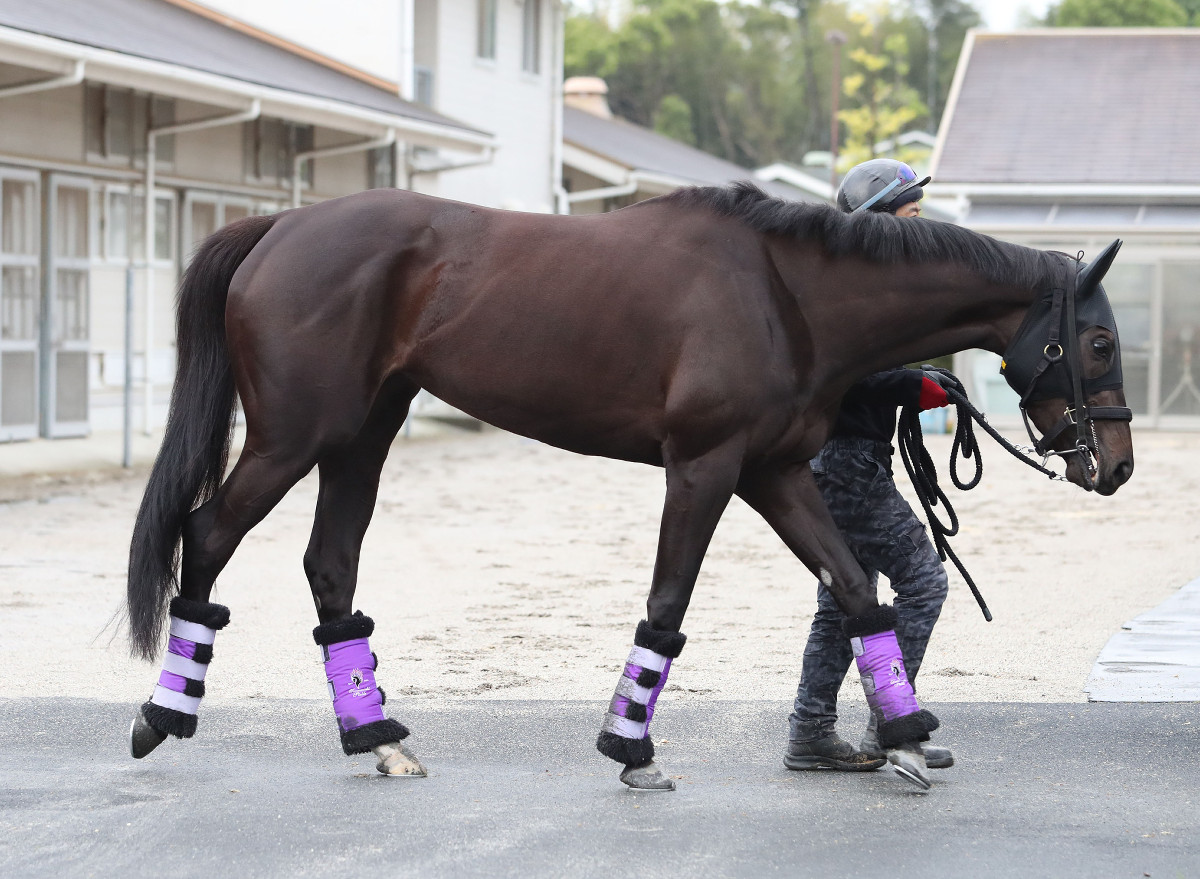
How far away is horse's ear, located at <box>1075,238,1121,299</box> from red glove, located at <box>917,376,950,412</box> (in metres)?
0.47

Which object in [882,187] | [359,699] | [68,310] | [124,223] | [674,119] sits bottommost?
[359,699]

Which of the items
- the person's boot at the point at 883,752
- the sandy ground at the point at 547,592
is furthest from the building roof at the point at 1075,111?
the person's boot at the point at 883,752

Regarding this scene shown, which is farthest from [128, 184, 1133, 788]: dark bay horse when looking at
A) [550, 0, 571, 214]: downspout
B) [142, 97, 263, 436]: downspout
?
[550, 0, 571, 214]: downspout

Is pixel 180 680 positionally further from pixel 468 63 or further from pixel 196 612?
pixel 468 63

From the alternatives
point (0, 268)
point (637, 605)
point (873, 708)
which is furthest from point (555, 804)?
point (0, 268)

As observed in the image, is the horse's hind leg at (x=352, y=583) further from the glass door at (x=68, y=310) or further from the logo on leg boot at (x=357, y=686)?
the glass door at (x=68, y=310)

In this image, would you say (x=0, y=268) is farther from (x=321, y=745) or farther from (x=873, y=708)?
(x=873, y=708)

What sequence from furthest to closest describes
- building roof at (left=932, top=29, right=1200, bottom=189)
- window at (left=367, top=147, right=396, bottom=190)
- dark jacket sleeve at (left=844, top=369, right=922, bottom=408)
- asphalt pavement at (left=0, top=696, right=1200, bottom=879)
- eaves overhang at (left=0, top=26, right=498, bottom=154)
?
building roof at (left=932, top=29, right=1200, bottom=189) → window at (left=367, top=147, right=396, bottom=190) → eaves overhang at (left=0, top=26, right=498, bottom=154) → dark jacket sleeve at (left=844, top=369, right=922, bottom=408) → asphalt pavement at (left=0, top=696, right=1200, bottom=879)

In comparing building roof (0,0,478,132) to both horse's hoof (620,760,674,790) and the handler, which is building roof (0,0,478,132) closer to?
the handler

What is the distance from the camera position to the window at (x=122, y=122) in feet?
48.0

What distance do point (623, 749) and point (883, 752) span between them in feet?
2.85

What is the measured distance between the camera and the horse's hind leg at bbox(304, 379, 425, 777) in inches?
174

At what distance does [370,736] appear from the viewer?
4.39m

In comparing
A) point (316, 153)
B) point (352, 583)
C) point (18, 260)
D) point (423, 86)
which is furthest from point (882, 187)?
point (423, 86)
